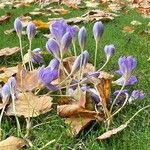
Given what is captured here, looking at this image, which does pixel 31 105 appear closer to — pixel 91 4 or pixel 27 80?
pixel 27 80

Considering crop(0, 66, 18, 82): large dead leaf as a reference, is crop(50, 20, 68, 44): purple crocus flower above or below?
above

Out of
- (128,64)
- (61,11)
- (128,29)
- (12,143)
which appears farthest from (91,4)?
(12,143)

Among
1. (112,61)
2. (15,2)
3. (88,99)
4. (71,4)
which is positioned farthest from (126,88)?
(15,2)

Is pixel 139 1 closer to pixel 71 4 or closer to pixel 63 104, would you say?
pixel 71 4

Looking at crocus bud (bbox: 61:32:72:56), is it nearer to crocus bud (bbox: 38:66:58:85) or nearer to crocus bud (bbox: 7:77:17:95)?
→ crocus bud (bbox: 38:66:58:85)

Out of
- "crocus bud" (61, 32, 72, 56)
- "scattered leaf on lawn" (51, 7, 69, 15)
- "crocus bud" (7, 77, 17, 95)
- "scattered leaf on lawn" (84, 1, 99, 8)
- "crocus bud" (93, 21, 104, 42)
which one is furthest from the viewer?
"scattered leaf on lawn" (84, 1, 99, 8)

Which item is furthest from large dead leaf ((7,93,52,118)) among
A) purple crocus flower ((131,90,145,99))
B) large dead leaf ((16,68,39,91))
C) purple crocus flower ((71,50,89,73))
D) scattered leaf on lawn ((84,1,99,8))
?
scattered leaf on lawn ((84,1,99,8))
